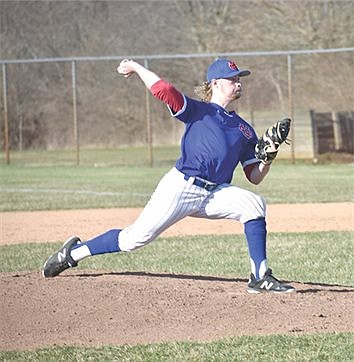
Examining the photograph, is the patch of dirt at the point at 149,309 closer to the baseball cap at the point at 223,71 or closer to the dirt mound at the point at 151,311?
the dirt mound at the point at 151,311

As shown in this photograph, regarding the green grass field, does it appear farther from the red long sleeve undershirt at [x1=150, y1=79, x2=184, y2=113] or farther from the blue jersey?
the red long sleeve undershirt at [x1=150, y1=79, x2=184, y2=113]

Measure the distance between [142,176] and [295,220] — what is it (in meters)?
8.59

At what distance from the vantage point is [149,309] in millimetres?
5867

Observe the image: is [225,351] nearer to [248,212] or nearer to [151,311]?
[151,311]

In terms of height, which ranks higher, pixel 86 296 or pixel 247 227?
pixel 247 227

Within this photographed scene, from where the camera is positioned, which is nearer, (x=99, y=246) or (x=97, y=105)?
(x=99, y=246)

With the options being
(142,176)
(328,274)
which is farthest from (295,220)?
(142,176)

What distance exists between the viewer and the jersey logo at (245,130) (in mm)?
6305

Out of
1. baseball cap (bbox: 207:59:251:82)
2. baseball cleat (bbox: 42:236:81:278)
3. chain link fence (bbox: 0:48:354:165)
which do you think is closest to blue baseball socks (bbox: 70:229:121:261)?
baseball cleat (bbox: 42:236:81:278)

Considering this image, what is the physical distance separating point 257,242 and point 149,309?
85cm

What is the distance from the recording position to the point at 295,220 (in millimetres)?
11938

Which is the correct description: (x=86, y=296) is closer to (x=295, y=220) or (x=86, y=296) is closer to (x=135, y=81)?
(x=295, y=220)

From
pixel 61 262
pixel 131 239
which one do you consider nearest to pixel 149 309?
pixel 131 239

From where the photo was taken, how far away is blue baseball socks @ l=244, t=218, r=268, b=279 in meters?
6.25
